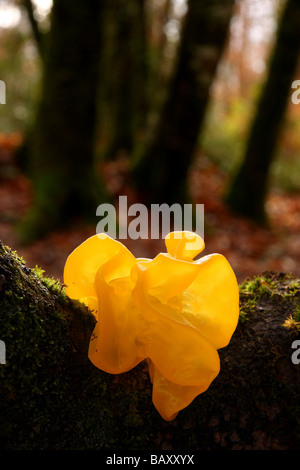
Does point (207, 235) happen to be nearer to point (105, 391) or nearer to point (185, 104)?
point (185, 104)

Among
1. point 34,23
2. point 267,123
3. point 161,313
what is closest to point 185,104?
point 267,123

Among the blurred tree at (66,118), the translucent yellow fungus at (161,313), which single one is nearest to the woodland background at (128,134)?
the blurred tree at (66,118)

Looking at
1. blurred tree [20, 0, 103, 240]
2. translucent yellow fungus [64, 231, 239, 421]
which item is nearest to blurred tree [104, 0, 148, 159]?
blurred tree [20, 0, 103, 240]

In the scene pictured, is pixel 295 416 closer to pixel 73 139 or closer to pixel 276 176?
pixel 73 139

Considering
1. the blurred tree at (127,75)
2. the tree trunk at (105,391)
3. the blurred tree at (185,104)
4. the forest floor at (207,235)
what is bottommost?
the tree trunk at (105,391)

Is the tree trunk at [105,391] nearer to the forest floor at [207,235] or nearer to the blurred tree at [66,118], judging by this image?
the forest floor at [207,235]

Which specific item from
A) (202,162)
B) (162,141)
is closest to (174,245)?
(162,141)
